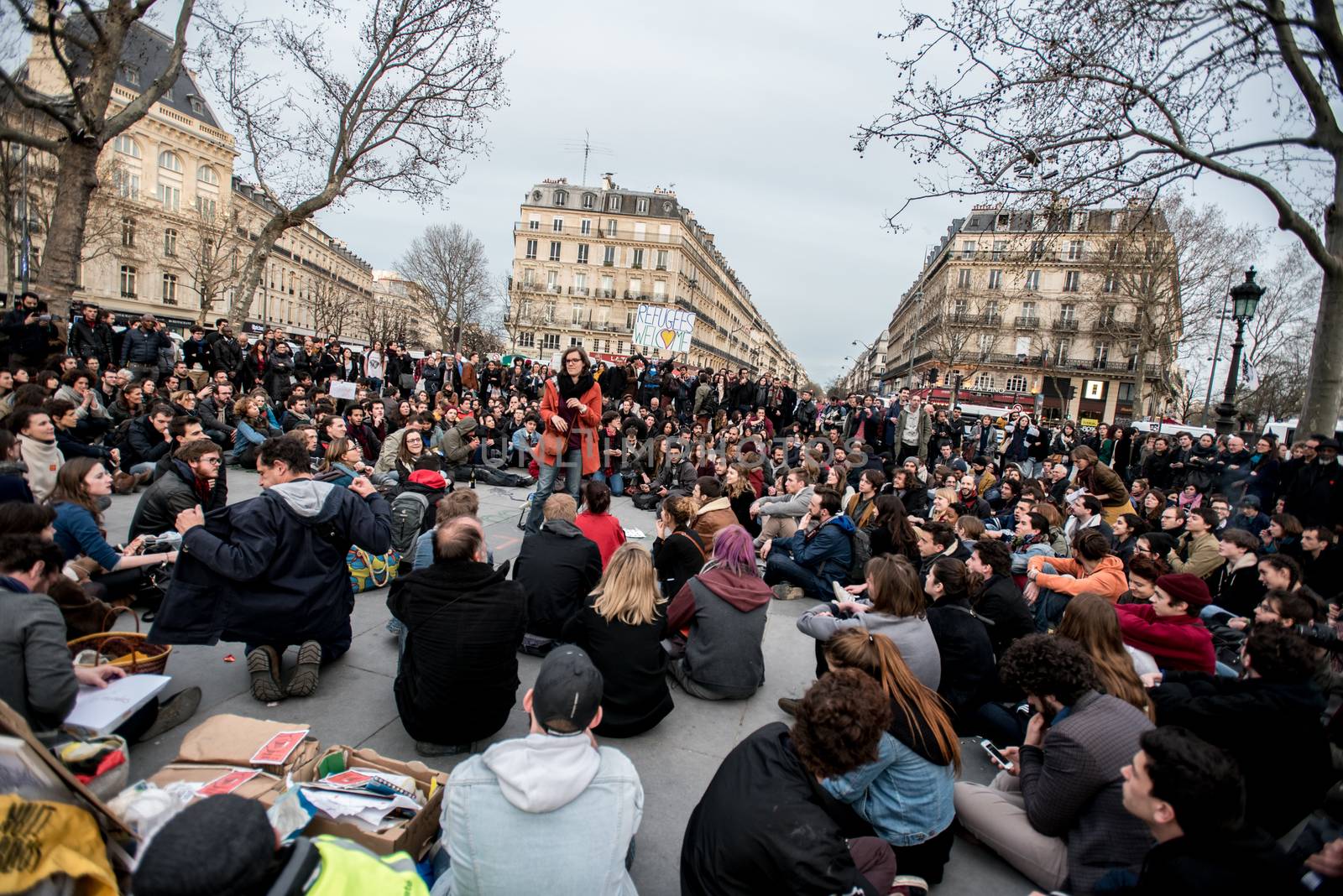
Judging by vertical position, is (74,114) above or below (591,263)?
below

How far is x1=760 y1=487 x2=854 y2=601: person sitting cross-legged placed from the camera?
6.86 meters

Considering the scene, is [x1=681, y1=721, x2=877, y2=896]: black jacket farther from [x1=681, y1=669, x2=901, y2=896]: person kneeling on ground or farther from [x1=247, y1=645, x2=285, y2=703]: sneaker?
[x1=247, y1=645, x2=285, y2=703]: sneaker

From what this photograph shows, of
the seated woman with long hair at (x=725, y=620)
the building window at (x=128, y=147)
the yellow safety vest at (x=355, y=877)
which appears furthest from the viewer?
the building window at (x=128, y=147)

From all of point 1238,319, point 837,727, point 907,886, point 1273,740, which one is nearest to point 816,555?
point 1273,740

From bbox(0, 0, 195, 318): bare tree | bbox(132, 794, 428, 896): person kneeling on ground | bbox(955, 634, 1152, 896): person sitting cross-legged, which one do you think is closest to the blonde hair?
bbox(955, 634, 1152, 896): person sitting cross-legged

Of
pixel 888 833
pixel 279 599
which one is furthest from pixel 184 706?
pixel 888 833

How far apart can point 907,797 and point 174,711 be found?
13.1ft

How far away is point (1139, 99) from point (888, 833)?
35.6ft

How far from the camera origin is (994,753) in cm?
401

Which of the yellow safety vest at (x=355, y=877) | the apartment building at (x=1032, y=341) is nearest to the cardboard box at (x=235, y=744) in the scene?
the yellow safety vest at (x=355, y=877)

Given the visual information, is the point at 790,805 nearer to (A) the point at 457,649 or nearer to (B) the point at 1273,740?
(A) the point at 457,649

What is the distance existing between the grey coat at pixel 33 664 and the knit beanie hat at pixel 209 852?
6.61 ft

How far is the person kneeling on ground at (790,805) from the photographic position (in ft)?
6.96

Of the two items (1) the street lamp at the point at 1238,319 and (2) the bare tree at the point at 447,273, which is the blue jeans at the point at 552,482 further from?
(2) the bare tree at the point at 447,273
